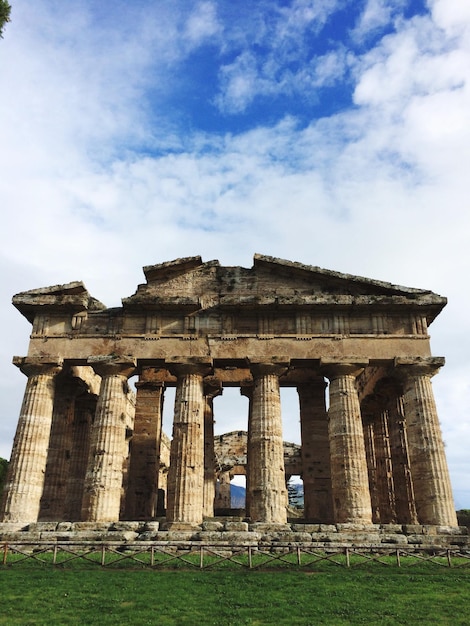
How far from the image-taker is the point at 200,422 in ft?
76.5

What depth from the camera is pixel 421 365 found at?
919 inches

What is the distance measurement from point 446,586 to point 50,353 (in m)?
18.0

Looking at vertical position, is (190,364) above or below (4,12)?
below

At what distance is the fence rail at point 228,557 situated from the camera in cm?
→ 1557

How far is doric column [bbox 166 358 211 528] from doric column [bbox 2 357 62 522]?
5457mm

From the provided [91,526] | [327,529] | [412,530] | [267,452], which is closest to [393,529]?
[412,530]

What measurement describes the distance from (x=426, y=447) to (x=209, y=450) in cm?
1121

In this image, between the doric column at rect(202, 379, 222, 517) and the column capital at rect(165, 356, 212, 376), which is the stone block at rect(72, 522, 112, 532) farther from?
the doric column at rect(202, 379, 222, 517)

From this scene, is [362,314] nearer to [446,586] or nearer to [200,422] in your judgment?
[200,422]

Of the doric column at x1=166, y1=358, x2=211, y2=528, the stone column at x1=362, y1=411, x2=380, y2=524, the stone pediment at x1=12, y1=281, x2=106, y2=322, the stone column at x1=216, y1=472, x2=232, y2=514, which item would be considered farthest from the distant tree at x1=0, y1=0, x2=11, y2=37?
the stone column at x1=216, y1=472, x2=232, y2=514

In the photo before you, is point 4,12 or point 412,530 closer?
point 4,12

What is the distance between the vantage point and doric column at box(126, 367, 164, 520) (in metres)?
26.7

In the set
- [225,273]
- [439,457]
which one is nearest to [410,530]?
[439,457]

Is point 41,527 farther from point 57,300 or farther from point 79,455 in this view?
point 57,300
